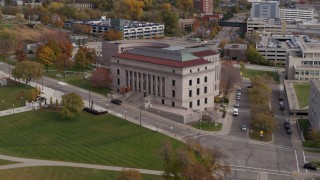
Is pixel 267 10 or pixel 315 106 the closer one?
pixel 315 106

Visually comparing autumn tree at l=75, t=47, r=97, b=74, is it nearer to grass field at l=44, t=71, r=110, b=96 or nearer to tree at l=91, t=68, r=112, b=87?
grass field at l=44, t=71, r=110, b=96

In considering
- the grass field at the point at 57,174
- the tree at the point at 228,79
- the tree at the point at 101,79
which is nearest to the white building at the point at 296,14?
the tree at the point at 228,79

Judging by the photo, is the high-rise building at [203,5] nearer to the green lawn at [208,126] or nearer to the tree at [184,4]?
the tree at [184,4]

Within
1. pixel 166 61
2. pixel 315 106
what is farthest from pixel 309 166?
pixel 166 61

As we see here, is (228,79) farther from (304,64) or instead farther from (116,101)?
(304,64)

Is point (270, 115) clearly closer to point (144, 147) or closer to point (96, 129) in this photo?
point (144, 147)

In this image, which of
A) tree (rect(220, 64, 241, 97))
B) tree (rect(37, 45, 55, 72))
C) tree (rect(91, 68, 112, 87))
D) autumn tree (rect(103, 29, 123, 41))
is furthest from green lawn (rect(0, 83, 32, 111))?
autumn tree (rect(103, 29, 123, 41))
